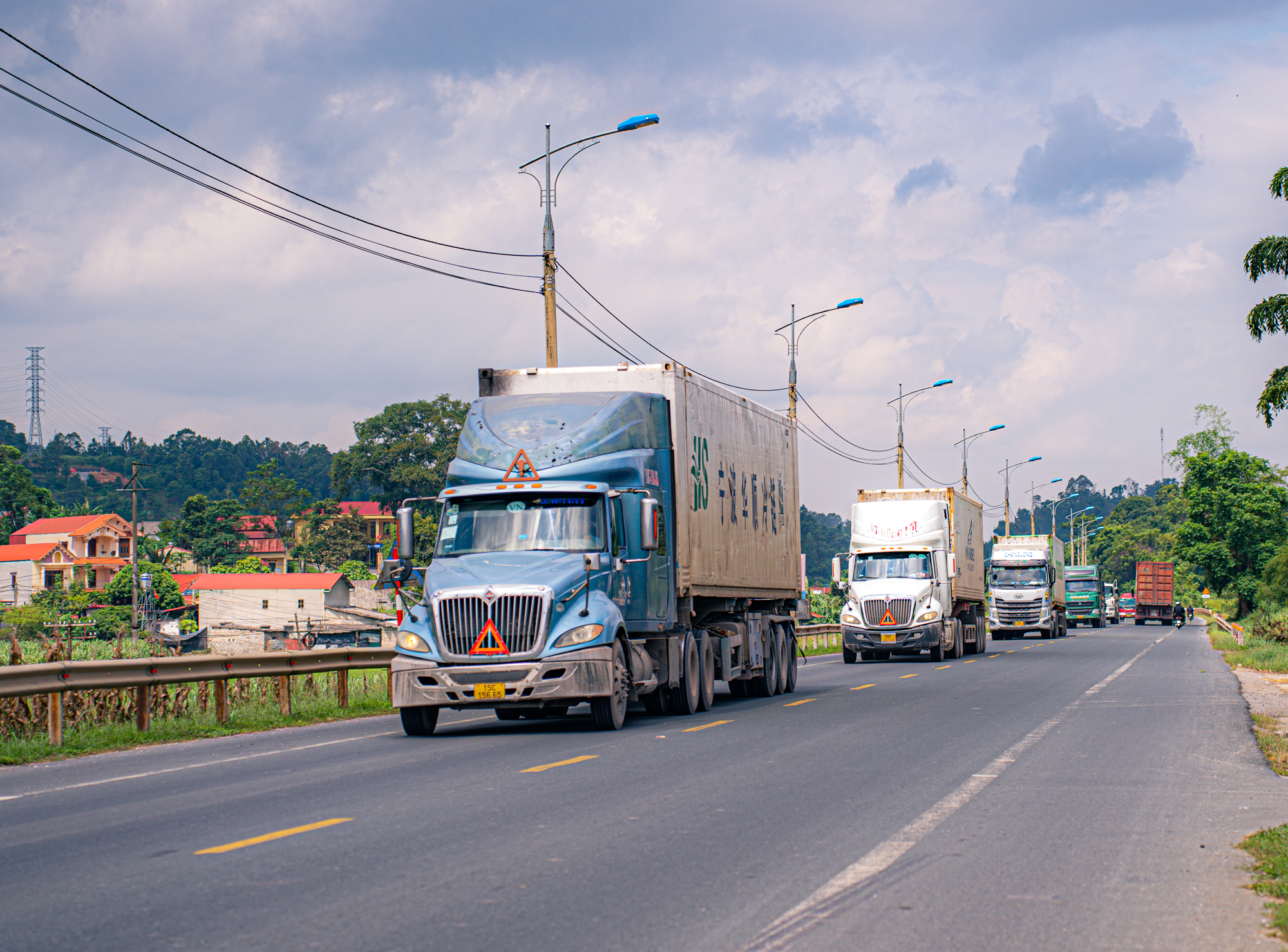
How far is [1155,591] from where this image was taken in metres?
82.6

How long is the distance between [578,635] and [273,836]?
21.0ft

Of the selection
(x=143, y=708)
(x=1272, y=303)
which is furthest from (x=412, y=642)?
(x=1272, y=303)

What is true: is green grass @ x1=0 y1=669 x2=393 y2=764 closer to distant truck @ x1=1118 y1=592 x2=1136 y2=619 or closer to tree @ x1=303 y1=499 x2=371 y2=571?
distant truck @ x1=1118 y1=592 x2=1136 y2=619

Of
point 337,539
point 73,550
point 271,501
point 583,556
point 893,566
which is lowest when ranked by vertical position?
point 893,566

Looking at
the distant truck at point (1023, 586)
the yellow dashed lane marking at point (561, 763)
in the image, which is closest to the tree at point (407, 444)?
the distant truck at point (1023, 586)

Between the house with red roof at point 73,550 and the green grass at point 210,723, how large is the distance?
88112 millimetres

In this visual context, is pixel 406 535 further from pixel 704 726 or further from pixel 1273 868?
pixel 1273 868

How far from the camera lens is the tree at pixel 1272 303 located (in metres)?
37.6

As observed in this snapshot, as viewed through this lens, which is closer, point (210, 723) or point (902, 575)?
point (210, 723)

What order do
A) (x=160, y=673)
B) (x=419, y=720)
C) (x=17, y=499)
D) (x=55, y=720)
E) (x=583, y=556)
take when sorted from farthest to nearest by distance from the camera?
1. (x=17, y=499)
2. (x=160, y=673)
3. (x=583, y=556)
4. (x=419, y=720)
5. (x=55, y=720)

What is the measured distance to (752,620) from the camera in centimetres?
2117

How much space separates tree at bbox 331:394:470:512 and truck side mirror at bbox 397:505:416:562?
93.7m

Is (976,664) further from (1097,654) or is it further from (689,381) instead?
(689,381)

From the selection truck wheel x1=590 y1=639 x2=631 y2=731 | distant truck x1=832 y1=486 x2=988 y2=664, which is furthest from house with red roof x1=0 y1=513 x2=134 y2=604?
truck wheel x1=590 y1=639 x2=631 y2=731
